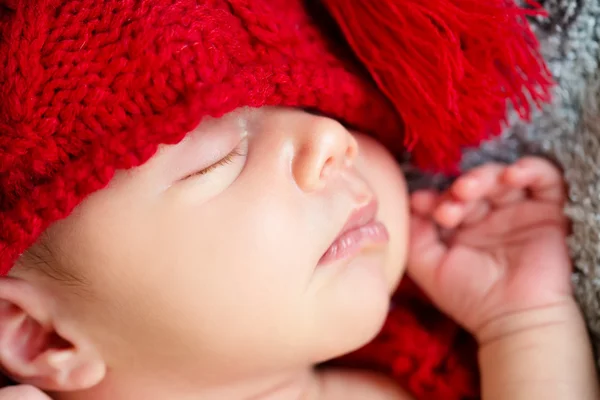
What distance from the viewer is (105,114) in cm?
70

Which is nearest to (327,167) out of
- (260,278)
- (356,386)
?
(260,278)

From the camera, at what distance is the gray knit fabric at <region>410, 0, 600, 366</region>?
90cm

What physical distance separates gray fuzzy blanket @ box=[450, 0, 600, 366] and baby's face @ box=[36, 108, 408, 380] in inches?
11.4

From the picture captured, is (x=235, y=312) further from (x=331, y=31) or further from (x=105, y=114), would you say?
(x=331, y=31)

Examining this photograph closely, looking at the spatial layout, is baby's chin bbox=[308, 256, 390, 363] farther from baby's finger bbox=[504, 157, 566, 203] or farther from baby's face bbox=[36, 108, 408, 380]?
baby's finger bbox=[504, 157, 566, 203]

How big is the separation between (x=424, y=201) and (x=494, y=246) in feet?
0.39

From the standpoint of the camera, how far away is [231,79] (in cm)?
73

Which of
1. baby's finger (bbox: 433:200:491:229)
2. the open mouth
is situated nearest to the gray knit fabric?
baby's finger (bbox: 433:200:491:229)

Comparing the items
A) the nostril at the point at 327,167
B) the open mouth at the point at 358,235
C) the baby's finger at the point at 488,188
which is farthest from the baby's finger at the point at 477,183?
the nostril at the point at 327,167

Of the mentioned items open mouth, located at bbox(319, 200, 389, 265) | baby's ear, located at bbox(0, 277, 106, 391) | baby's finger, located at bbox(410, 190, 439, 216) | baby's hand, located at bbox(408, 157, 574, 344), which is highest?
baby's ear, located at bbox(0, 277, 106, 391)

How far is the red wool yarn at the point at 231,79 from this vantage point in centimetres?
70

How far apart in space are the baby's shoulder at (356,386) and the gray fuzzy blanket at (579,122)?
0.29m

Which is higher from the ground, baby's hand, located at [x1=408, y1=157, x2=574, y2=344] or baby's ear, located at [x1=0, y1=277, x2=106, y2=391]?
baby's ear, located at [x1=0, y1=277, x2=106, y2=391]

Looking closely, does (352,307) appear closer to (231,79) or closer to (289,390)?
(289,390)
